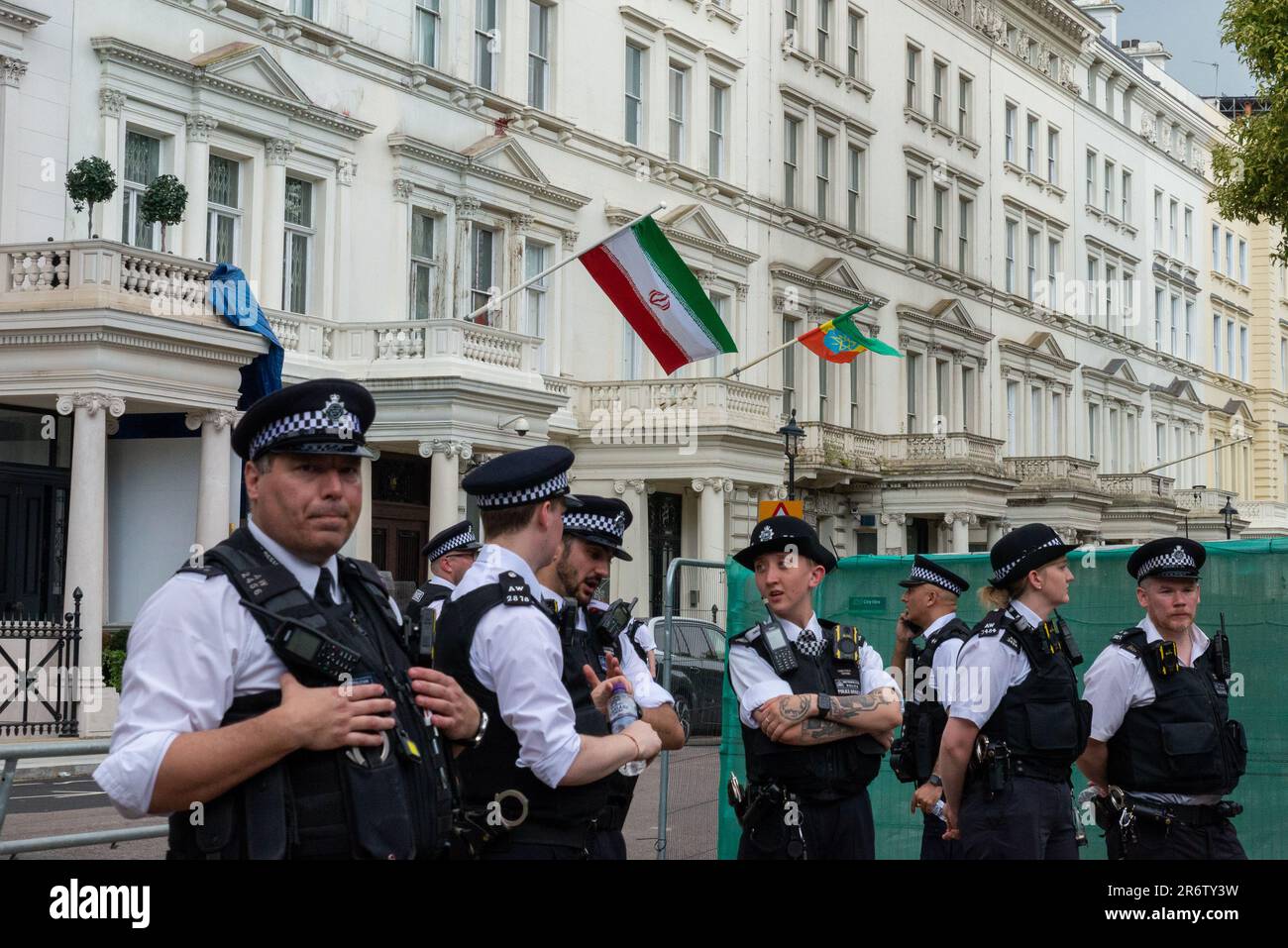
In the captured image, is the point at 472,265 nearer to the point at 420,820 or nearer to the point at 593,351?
the point at 593,351

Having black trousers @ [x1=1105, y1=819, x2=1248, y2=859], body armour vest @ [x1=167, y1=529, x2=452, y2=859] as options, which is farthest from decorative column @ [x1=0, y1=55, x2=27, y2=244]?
body armour vest @ [x1=167, y1=529, x2=452, y2=859]

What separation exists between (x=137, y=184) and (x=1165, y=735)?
19.9 meters

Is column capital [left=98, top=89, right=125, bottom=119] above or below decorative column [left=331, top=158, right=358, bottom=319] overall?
above

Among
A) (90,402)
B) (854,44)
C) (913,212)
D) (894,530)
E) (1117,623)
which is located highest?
(854,44)

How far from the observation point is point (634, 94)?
116ft

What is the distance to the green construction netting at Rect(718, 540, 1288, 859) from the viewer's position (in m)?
9.99

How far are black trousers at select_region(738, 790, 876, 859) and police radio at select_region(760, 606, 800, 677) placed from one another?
0.53m

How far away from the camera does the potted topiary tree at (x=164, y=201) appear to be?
890 inches

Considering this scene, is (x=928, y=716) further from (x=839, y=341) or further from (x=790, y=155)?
(x=790, y=155)

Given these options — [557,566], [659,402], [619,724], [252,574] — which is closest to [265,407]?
[252,574]

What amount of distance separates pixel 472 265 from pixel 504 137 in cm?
231

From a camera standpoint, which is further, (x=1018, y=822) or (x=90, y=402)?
(x=90, y=402)

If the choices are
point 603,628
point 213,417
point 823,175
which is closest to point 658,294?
point 213,417

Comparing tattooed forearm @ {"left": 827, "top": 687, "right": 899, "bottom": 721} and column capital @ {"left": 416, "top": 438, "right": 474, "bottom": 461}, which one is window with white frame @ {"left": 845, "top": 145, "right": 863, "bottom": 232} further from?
tattooed forearm @ {"left": 827, "top": 687, "right": 899, "bottom": 721}
